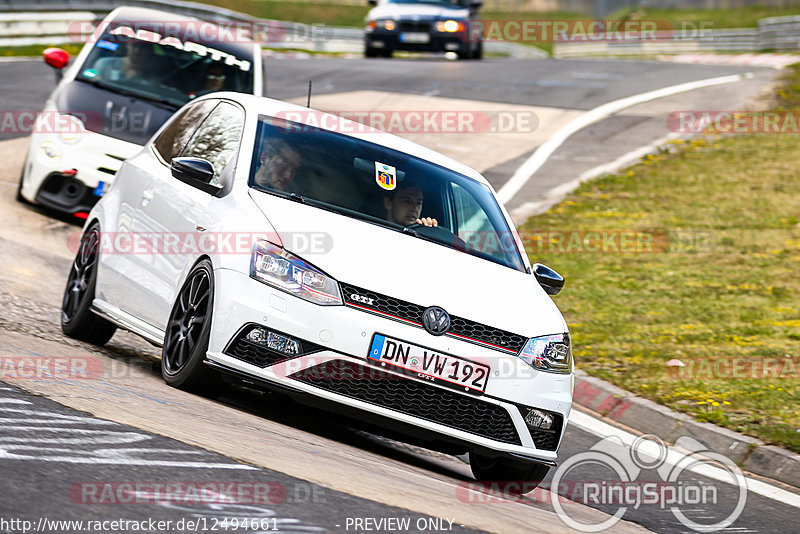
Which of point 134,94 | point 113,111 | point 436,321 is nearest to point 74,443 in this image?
point 436,321

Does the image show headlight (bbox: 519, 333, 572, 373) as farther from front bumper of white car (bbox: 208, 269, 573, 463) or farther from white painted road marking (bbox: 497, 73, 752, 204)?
white painted road marking (bbox: 497, 73, 752, 204)

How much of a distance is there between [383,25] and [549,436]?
24396mm

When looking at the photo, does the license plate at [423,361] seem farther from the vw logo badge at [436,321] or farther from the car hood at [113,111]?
the car hood at [113,111]

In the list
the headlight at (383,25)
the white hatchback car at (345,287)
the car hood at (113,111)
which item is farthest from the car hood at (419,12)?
the white hatchback car at (345,287)

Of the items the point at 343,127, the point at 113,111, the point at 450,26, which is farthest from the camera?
the point at 450,26

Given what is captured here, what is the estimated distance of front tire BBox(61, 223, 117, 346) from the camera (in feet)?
25.3

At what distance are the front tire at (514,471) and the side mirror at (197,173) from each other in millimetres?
2005

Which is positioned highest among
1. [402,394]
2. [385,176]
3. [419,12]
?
[385,176]

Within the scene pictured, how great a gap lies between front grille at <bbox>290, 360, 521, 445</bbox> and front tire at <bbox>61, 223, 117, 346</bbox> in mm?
2304

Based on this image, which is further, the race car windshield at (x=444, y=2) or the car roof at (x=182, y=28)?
the race car windshield at (x=444, y=2)

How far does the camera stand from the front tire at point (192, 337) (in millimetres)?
6156

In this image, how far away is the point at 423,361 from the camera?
585 centimetres

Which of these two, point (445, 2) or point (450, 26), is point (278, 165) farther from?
Answer: point (445, 2)

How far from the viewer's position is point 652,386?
926cm
